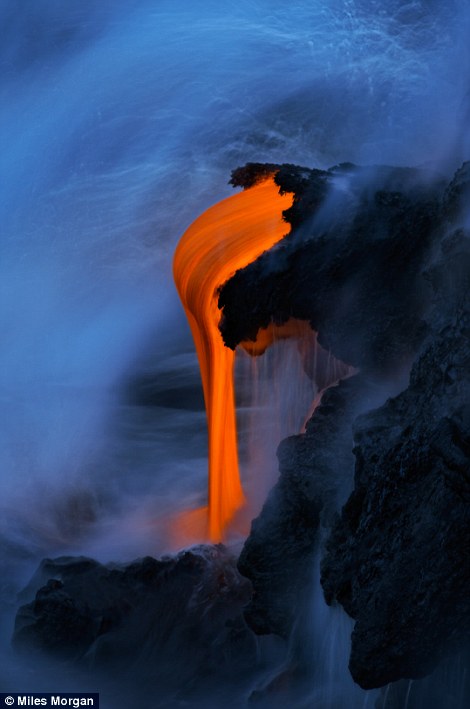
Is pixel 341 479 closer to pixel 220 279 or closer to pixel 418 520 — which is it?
pixel 418 520

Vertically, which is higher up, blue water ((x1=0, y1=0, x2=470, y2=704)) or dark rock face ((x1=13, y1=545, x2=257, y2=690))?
blue water ((x1=0, y1=0, x2=470, y2=704))


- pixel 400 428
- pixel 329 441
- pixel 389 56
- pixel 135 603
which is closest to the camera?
pixel 400 428

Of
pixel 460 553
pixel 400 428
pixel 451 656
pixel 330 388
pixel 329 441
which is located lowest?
pixel 451 656

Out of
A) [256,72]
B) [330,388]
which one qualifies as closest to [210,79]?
[256,72]

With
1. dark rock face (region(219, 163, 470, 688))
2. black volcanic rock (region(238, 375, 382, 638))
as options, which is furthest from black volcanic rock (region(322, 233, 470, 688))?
black volcanic rock (region(238, 375, 382, 638))

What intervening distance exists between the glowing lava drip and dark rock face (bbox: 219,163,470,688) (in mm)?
250

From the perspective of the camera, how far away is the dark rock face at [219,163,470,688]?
4312mm

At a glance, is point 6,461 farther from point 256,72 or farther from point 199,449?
point 256,72

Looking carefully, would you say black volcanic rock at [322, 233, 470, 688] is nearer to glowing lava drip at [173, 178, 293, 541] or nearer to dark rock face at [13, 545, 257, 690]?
dark rock face at [13, 545, 257, 690]

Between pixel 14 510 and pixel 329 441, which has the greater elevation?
pixel 14 510

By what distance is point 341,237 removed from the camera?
19.9 feet

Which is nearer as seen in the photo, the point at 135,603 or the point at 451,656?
the point at 451,656

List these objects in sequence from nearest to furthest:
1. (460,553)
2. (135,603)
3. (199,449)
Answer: (460,553)
(135,603)
(199,449)

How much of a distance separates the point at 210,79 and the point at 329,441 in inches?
353
